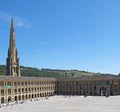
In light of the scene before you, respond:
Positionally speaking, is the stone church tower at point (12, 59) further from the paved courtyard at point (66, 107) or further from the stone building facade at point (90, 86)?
the paved courtyard at point (66, 107)

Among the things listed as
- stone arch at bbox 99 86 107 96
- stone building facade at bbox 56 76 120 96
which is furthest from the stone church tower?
stone arch at bbox 99 86 107 96

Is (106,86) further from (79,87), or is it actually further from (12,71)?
(12,71)

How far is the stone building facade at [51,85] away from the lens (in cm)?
11800

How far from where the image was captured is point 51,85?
145000 millimetres

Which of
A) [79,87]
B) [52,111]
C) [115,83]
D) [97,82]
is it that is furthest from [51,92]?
[52,111]

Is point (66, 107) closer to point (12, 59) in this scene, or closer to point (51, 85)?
point (51, 85)

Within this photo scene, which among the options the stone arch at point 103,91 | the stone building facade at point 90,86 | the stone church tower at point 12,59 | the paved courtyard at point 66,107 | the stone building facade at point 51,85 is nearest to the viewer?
the paved courtyard at point 66,107

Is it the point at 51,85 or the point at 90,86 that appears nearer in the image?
the point at 90,86

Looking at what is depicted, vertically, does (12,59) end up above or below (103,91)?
above

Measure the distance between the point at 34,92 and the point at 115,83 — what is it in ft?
130

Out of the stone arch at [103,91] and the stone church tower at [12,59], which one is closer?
the stone arch at [103,91]

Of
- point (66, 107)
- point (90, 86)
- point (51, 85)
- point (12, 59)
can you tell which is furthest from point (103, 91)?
point (66, 107)

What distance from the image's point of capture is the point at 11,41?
147 metres

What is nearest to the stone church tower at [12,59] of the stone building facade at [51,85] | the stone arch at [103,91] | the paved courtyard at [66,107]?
the stone building facade at [51,85]
